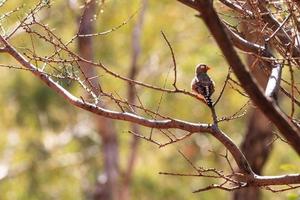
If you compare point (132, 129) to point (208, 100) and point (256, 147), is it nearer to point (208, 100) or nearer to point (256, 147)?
point (256, 147)

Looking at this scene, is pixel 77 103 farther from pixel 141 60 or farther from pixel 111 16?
pixel 141 60

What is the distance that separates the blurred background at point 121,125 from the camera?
1123 centimetres

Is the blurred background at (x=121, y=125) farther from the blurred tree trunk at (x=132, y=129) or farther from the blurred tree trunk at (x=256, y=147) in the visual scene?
the blurred tree trunk at (x=256, y=147)

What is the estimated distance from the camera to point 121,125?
11.5 m

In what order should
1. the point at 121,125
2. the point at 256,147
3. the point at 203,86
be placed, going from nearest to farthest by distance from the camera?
1. the point at 203,86
2. the point at 256,147
3. the point at 121,125

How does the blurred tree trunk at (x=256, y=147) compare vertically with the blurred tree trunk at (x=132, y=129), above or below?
below

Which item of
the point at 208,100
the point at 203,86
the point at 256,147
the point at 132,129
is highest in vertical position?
the point at 132,129

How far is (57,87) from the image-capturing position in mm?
3320

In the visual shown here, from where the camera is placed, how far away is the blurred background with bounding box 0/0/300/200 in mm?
11234

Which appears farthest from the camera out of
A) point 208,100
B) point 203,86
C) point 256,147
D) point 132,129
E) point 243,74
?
point 132,129

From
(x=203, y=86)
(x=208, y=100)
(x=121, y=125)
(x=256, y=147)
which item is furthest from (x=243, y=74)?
(x=121, y=125)

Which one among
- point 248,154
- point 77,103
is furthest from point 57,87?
point 248,154

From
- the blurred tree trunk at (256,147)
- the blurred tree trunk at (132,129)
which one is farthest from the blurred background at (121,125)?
the blurred tree trunk at (256,147)

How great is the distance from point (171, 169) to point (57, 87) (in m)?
8.41
